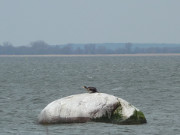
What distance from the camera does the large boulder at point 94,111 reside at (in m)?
23.9

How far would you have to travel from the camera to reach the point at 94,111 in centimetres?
2395

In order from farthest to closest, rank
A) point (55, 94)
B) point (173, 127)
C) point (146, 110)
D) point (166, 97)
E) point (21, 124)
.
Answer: point (55, 94), point (166, 97), point (146, 110), point (21, 124), point (173, 127)

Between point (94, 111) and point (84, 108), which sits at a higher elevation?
point (84, 108)

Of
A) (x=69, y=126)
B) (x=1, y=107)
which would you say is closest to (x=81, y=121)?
(x=69, y=126)

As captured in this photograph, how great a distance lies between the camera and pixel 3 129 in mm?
23766

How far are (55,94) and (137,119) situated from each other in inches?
672

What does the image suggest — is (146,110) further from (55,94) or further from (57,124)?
(55,94)

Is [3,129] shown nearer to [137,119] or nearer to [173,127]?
[137,119]

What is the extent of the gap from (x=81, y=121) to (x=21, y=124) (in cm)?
292

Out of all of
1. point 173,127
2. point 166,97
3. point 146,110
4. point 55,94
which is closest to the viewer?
point 173,127

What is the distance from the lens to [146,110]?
29.2m

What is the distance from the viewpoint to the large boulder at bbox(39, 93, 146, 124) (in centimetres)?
2392

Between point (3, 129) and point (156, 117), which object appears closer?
point (3, 129)

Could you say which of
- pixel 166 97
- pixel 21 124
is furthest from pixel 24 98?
pixel 21 124
